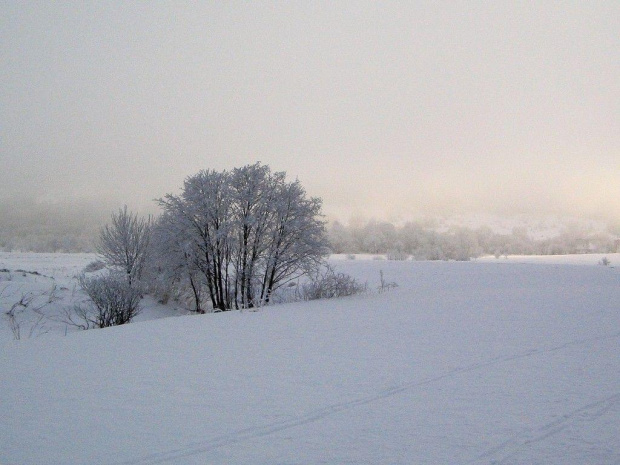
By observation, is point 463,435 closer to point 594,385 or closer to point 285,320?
point 594,385

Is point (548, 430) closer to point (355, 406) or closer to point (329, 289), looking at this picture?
point (355, 406)

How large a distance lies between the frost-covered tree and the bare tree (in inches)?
302

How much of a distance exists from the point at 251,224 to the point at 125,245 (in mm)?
11888

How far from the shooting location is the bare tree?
25.8 m

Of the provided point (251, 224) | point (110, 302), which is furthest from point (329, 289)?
point (110, 302)

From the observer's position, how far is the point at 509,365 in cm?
574

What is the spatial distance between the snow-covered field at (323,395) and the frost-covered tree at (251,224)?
9.47 meters

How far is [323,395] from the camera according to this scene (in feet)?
15.4

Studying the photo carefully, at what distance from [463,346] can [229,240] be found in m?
13.6

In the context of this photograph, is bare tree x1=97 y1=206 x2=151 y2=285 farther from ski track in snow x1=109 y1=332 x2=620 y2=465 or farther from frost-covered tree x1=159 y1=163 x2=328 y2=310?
ski track in snow x1=109 y1=332 x2=620 y2=465

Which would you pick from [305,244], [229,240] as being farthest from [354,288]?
[229,240]

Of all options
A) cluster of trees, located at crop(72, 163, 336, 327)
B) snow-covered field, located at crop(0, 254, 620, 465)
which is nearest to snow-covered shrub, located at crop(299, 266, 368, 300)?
cluster of trees, located at crop(72, 163, 336, 327)

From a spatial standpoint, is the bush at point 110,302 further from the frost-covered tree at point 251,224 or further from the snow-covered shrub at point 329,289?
the snow-covered shrub at point 329,289

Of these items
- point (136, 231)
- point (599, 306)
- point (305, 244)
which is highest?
point (136, 231)
